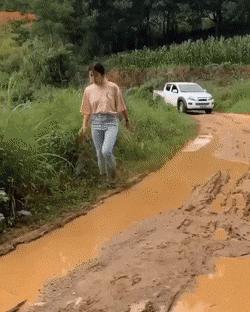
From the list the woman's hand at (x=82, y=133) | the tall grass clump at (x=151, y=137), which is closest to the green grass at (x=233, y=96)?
the tall grass clump at (x=151, y=137)

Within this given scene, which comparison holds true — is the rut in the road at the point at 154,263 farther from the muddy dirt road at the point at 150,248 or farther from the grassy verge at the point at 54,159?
the grassy verge at the point at 54,159

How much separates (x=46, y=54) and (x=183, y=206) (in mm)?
22601

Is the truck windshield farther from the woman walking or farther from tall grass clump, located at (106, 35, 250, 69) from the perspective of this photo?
the woman walking

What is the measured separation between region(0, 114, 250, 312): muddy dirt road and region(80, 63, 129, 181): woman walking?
87 centimetres

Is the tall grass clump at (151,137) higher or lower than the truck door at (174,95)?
higher

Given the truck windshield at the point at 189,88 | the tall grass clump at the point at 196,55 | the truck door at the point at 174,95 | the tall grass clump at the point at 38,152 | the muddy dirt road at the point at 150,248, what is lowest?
the truck door at the point at 174,95

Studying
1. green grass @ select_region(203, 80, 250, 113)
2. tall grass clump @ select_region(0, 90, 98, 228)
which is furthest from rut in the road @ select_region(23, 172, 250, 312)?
green grass @ select_region(203, 80, 250, 113)

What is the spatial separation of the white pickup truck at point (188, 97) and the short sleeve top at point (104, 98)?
65.1 ft

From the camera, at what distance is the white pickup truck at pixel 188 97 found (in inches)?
1184

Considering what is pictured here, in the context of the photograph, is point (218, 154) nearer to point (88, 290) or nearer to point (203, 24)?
point (88, 290)

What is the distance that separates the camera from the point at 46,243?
753 cm

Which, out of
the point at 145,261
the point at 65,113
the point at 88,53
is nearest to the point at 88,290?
the point at 145,261

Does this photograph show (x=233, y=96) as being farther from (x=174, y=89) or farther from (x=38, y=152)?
(x=38, y=152)

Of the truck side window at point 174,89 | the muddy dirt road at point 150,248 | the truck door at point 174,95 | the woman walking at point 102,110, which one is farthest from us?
the truck side window at point 174,89
